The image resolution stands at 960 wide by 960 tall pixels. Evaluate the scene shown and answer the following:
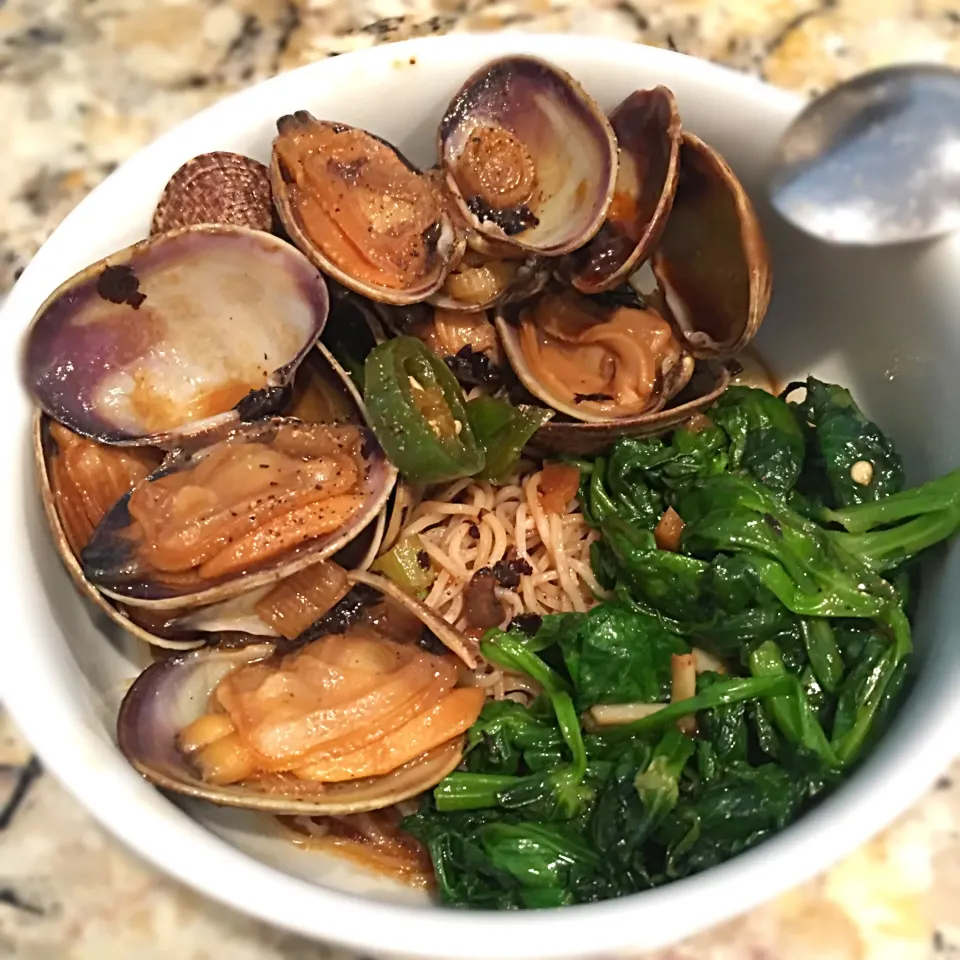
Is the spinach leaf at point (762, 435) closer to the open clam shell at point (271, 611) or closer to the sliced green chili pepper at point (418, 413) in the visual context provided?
the sliced green chili pepper at point (418, 413)

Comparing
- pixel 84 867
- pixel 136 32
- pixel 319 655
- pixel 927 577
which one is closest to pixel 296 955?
pixel 84 867

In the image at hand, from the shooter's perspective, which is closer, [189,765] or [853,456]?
[189,765]

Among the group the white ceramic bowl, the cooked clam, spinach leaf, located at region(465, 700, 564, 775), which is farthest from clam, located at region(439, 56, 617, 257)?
spinach leaf, located at region(465, 700, 564, 775)

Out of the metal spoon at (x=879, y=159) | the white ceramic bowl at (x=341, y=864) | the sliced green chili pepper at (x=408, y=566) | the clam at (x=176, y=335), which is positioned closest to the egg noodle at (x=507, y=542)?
the sliced green chili pepper at (x=408, y=566)

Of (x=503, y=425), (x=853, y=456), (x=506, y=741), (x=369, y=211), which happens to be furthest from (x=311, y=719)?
(x=853, y=456)

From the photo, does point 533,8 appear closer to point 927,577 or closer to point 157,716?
point 927,577

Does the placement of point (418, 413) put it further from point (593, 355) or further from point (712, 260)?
point (712, 260)
